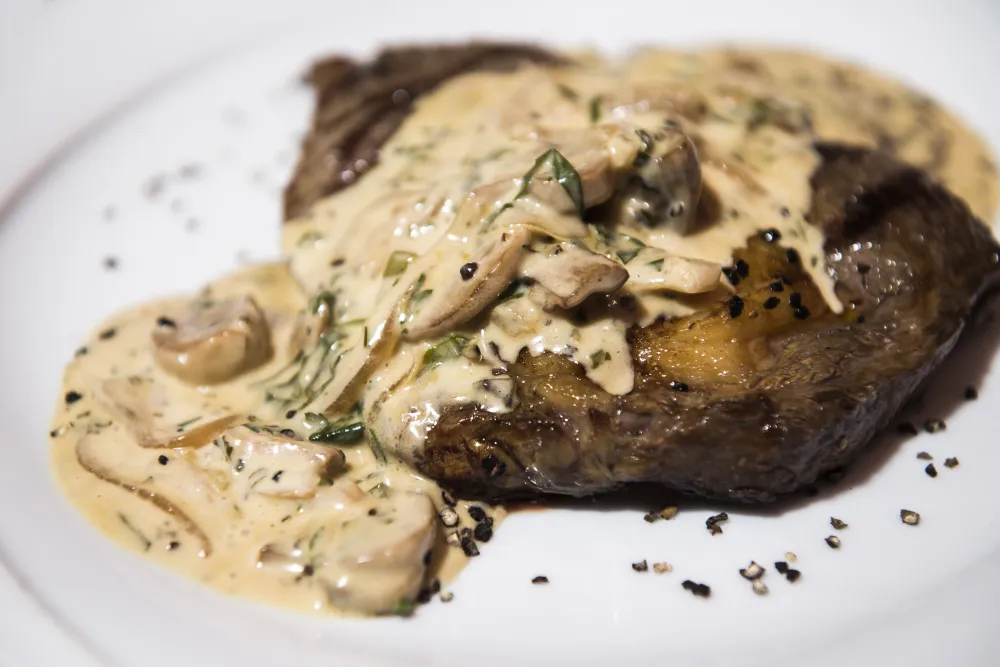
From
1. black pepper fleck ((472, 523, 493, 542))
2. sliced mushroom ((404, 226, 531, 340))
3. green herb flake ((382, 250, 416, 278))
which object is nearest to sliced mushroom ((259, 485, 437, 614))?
black pepper fleck ((472, 523, 493, 542))

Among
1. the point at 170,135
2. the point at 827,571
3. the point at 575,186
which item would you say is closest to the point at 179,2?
the point at 170,135

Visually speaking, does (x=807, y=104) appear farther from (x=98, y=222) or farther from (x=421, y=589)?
(x=98, y=222)

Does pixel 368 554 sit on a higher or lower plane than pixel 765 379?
lower

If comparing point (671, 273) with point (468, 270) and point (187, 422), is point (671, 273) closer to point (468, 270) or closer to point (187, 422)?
point (468, 270)

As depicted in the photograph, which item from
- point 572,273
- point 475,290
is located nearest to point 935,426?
point 572,273

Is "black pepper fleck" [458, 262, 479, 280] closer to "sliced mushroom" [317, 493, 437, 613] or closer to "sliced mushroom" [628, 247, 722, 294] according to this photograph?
"sliced mushroom" [628, 247, 722, 294]

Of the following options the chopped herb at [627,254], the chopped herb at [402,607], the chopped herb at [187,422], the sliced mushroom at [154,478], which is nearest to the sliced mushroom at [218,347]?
the chopped herb at [187,422]
